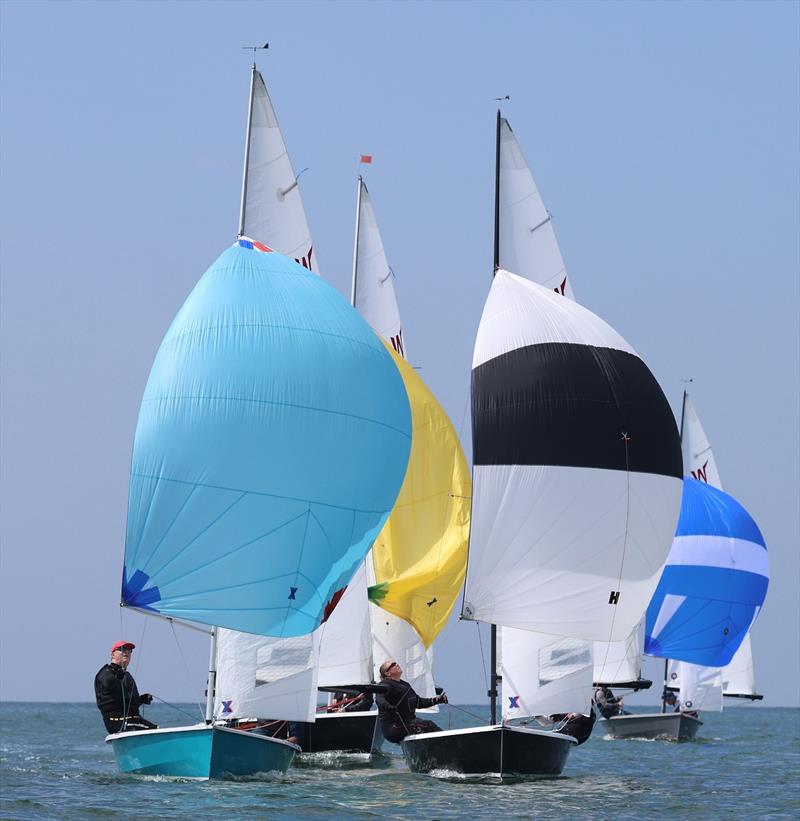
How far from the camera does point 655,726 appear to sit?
143ft

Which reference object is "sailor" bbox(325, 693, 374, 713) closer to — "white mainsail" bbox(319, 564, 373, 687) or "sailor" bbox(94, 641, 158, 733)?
"white mainsail" bbox(319, 564, 373, 687)

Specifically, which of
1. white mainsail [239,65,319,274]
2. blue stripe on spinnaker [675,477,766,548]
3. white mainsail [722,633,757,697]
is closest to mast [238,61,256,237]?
white mainsail [239,65,319,274]

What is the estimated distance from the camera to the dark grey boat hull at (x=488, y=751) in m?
22.2

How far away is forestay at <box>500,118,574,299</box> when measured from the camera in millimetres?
27031

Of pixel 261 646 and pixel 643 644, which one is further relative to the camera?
pixel 643 644

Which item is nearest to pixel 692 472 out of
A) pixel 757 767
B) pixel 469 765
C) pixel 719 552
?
pixel 719 552

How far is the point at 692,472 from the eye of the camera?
46.2 meters

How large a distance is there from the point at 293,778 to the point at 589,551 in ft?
17.8

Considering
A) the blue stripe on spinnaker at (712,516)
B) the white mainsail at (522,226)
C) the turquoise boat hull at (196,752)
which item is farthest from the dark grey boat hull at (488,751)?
the blue stripe on spinnaker at (712,516)

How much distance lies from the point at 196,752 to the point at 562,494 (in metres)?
6.55

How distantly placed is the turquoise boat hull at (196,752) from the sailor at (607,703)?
78.0 ft

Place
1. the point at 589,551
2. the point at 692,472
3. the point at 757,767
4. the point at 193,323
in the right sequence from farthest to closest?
1. the point at 692,472
2. the point at 757,767
3. the point at 589,551
4. the point at 193,323

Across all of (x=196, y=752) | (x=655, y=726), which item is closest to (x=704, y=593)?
(x=655, y=726)

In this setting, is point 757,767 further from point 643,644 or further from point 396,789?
point 396,789
